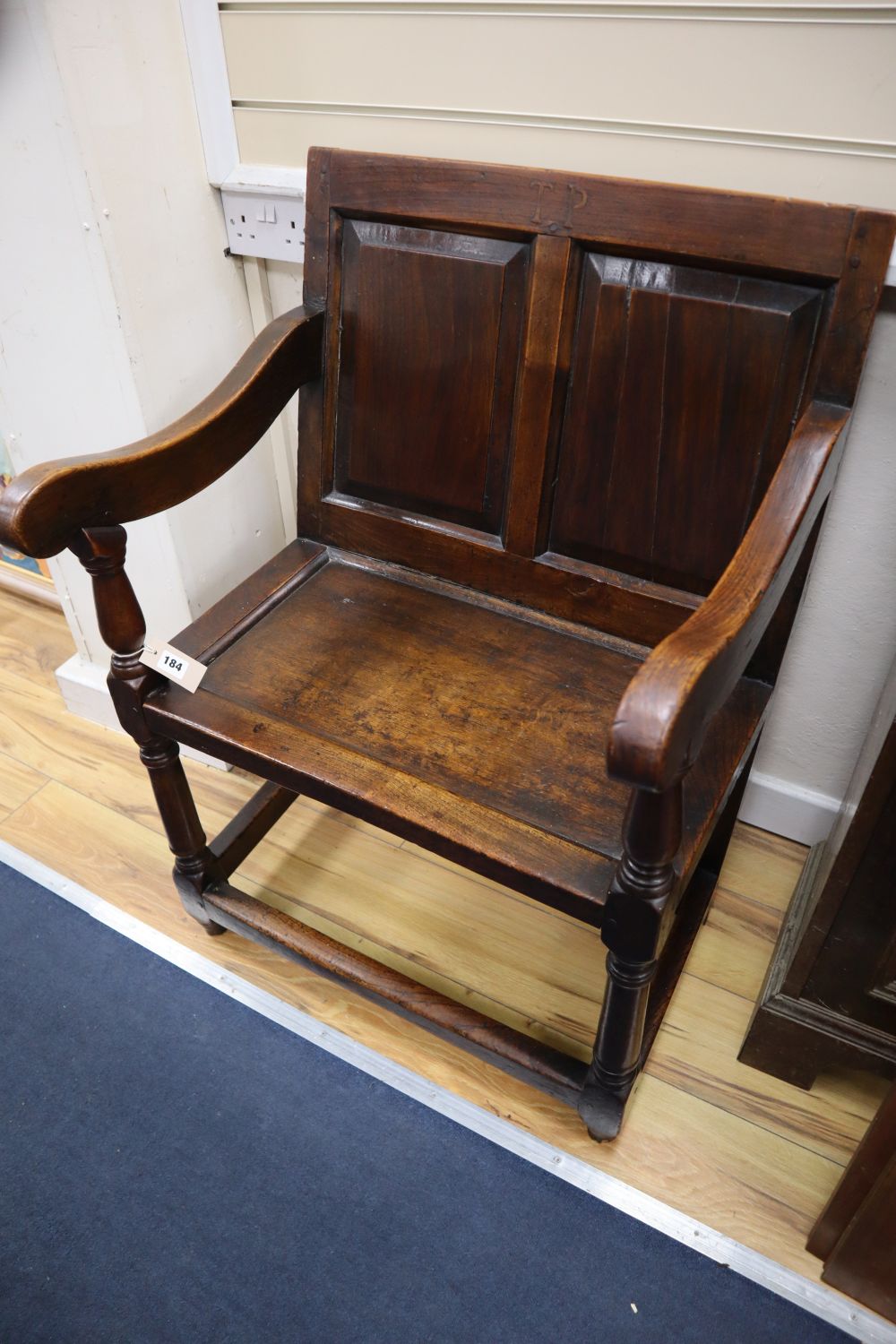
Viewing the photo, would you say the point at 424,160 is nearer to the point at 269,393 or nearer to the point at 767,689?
the point at 269,393

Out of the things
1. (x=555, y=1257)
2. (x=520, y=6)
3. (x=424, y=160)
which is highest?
(x=520, y=6)

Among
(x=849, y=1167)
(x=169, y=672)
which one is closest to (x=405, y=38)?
(x=169, y=672)

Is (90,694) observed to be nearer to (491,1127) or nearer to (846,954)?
(491,1127)

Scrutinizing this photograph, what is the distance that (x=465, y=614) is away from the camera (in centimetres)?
115

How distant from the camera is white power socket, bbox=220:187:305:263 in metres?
1.26

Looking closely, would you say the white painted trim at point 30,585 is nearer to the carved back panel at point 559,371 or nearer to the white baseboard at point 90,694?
the white baseboard at point 90,694

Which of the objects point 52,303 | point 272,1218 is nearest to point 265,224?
point 52,303

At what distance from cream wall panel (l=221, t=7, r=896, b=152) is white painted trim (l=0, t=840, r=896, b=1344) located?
1188 millimetres

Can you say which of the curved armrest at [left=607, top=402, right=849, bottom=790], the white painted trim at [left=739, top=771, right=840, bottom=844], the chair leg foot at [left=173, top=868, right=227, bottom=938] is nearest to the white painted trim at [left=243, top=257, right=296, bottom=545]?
the chair leg foot at [left=173, top=868, right=227, bottom=938]

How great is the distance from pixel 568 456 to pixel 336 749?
0.43 metres

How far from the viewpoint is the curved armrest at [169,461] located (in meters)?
0.87

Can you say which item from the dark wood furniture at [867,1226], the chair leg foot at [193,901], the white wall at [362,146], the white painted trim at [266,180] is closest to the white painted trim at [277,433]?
the white wall at [362,146]

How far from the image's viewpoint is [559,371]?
102 cm

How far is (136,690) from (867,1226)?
0.96m
